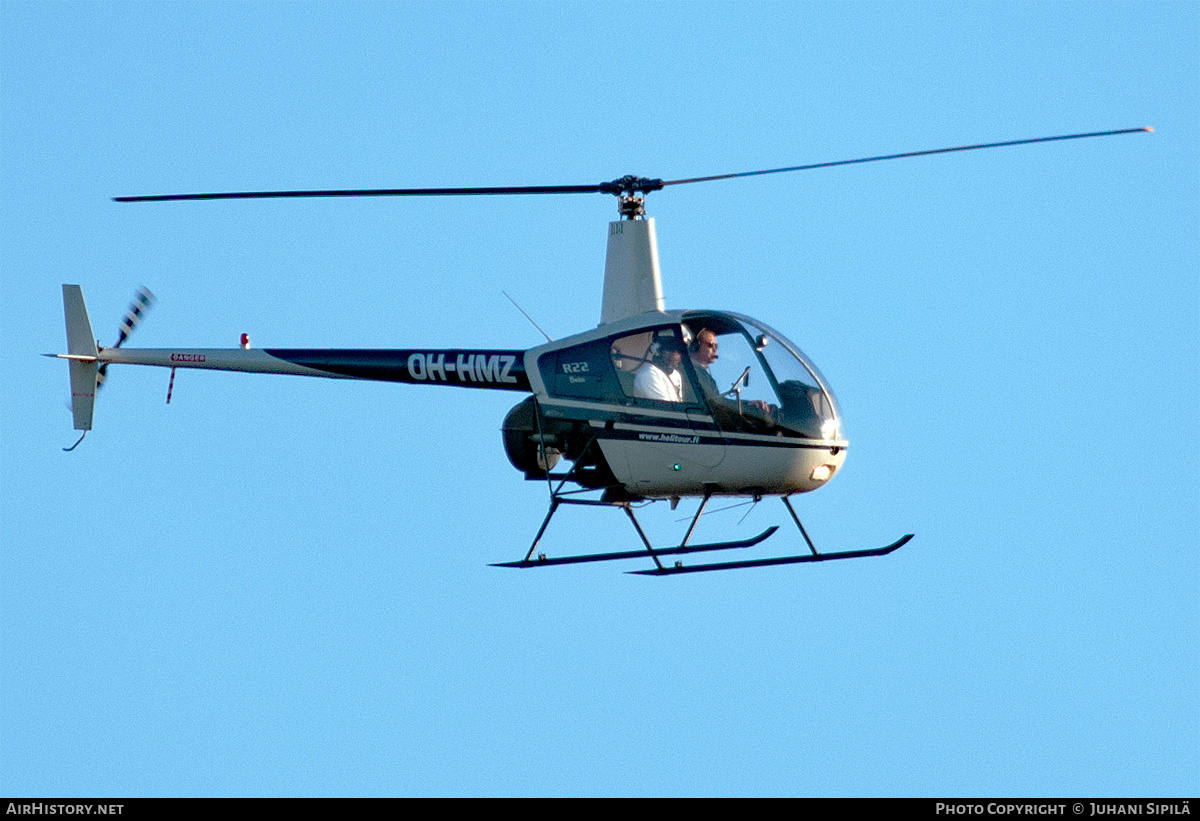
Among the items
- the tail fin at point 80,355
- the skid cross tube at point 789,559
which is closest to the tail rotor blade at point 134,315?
the tail fin at point 80,355

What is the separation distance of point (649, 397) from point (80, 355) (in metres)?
8.01

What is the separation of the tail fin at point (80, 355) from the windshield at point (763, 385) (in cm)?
844

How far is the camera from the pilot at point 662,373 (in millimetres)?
17281

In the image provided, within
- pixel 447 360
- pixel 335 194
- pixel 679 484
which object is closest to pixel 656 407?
pixel 679 484

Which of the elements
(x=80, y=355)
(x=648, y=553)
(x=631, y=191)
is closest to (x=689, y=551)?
(x=648, y=553)

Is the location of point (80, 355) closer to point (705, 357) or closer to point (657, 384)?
point (657, 384)

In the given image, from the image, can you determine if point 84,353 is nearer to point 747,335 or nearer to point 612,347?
point 612,347

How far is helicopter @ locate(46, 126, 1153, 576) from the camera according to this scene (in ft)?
55.1

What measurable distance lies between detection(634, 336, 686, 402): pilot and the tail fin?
303 inches

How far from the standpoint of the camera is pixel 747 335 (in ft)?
55.6
